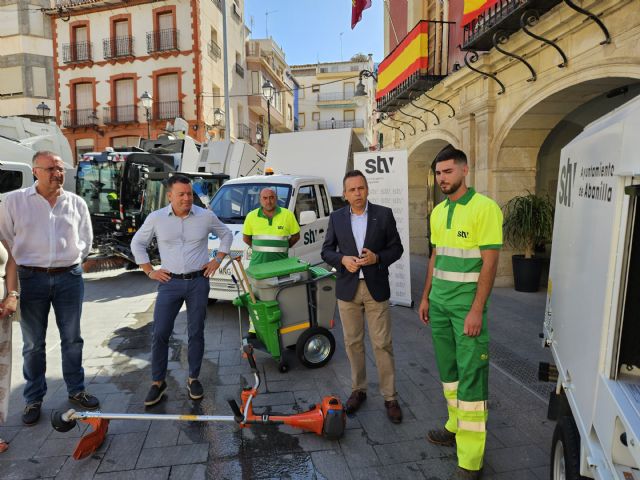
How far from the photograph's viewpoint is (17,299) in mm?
3137

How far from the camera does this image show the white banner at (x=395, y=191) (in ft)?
22.5

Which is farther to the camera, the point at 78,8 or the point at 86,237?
the point at 78,8

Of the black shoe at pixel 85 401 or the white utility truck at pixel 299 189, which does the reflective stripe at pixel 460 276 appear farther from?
the white utility truck at pixel 299 189

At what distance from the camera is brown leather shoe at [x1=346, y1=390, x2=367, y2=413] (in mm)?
3543

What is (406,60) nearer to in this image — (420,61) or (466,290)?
(420,61)

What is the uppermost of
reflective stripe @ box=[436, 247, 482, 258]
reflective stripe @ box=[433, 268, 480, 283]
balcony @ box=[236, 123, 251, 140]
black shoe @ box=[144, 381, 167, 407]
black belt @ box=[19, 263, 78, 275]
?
balcony @ box=[236, 123, 251, 140]

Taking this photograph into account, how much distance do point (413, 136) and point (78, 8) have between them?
79.5ft

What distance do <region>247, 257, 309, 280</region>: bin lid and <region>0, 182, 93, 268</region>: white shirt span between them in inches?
60.5

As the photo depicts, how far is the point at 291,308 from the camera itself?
174 inches

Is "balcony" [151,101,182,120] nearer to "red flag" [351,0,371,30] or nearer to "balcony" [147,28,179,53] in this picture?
"balcony" [147,28,179,53]

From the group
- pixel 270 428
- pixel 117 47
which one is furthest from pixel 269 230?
pixel 117 47

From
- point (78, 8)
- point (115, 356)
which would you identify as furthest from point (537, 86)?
point (78, 8)

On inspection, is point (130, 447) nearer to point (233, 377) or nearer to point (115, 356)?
point (233, 377)

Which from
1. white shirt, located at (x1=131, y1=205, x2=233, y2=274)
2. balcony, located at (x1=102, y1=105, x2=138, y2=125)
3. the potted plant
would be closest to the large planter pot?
the potted plant
